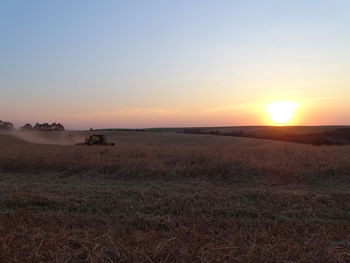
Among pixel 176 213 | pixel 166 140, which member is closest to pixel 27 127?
pixel 166 140

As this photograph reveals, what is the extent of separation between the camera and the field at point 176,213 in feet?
13.1

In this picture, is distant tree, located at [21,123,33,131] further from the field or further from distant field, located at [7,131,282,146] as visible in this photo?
the field

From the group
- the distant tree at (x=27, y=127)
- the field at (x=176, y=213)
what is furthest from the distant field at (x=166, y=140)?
the distant tree at (x=27, y=127)

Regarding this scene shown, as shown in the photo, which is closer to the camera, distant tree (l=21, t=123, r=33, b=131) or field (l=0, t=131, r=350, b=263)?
field (l=0, t=131, r=350, b=263)

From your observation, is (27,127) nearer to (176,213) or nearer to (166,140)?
(166,140)

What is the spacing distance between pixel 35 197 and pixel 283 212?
5.59m

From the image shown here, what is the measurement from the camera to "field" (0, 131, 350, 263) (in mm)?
3990

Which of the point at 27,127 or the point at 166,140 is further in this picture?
the point at 27,127

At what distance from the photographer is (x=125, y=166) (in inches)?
493

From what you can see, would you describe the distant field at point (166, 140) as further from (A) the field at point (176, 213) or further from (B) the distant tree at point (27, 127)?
(B) the distant tree at point (27, 127)

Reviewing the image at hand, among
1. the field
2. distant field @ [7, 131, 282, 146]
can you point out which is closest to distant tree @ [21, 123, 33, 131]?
distant field @ [7, 131, 282, 146]

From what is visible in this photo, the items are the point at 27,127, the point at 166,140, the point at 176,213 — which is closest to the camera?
the point at 176,213

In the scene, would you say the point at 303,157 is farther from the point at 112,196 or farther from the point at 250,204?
the point at 112,196

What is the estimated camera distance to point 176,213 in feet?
22.2
